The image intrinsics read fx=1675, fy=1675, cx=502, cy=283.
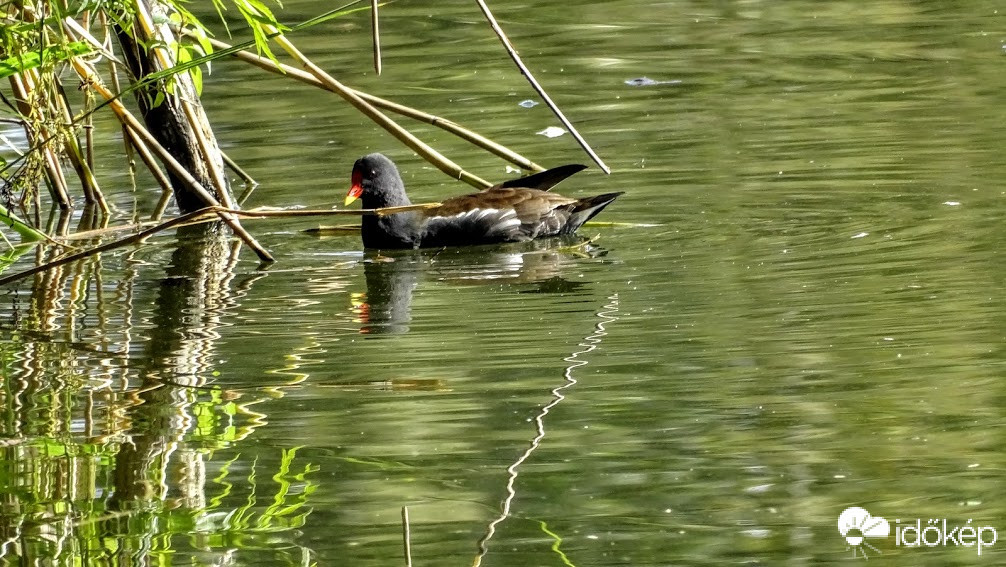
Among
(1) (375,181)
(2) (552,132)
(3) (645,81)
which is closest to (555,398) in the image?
(1) (375,181)

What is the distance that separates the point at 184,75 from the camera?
7.62 metres

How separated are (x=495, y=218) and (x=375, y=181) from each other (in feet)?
2.27

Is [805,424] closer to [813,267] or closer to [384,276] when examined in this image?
[813,267]

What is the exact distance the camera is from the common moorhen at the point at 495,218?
7.50 metres

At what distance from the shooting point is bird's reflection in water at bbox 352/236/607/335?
6.13m

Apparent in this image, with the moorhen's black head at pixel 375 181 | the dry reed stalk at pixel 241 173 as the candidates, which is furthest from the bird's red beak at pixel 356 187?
the dry reed stalk at pixel 241 173

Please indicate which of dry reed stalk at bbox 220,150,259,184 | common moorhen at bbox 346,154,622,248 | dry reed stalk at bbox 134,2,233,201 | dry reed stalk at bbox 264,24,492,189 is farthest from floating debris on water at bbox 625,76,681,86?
dry reed stalk at bbox 134,2,233,201

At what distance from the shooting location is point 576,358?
520 centimetres

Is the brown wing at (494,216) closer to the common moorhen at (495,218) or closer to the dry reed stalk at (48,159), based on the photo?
the common moorhen at (495,218)

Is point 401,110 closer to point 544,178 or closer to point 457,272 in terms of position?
point 457,272

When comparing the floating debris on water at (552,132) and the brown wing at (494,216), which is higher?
the floating debris on water at (552,132)

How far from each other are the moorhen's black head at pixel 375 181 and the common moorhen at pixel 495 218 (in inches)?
11.1

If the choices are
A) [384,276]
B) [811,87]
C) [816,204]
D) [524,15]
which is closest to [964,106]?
[811,87]

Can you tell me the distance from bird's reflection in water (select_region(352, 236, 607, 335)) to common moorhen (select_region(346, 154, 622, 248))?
5 cm
